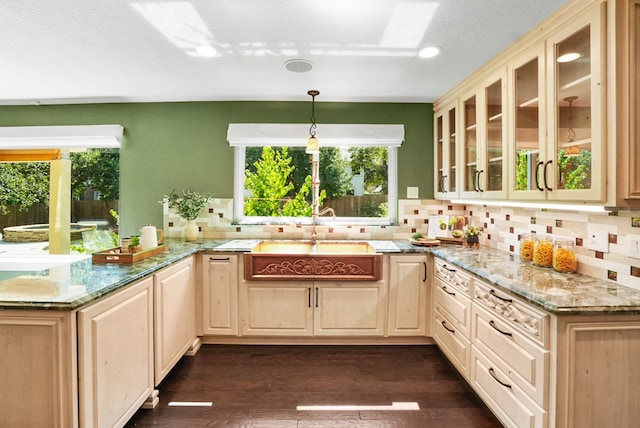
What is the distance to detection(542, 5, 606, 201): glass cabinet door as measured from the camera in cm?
156

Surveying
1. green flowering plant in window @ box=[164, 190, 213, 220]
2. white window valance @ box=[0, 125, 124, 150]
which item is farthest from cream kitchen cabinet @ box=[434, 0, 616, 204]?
white window valance @ box=[0, 125, 124, 150]

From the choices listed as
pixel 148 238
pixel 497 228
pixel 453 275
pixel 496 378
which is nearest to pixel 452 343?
pixel 453 275

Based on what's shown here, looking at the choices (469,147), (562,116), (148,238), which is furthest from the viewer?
(469,147)

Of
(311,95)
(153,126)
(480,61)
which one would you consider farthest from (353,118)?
(153,126)

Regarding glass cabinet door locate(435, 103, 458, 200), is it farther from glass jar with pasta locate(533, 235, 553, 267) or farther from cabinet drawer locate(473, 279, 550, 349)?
cabinet drawer locate(473, 279, 550, 349)

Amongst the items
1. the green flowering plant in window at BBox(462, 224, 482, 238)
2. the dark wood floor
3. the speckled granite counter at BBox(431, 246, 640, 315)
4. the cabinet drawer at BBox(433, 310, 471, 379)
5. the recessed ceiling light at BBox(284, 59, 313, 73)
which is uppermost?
the recessed ceiling light at BBox(284, 59, 313, 73)

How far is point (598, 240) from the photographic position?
193cm

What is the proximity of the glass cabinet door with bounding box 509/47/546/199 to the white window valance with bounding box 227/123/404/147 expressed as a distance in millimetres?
1397

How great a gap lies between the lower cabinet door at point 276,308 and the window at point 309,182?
0.91 meters

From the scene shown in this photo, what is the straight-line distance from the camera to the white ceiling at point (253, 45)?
1833mm

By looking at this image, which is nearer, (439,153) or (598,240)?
(598,240)

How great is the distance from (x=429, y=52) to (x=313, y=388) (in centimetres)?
238

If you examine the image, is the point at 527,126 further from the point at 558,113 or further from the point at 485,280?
the point at 485,280

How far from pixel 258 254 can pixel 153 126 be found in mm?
1865
